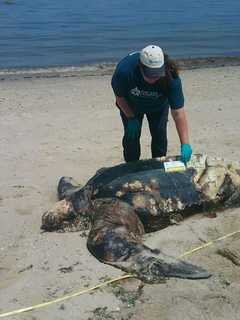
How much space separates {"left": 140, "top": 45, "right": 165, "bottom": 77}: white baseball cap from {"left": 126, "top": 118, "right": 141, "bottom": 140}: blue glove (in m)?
0.95

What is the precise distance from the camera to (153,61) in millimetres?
4797

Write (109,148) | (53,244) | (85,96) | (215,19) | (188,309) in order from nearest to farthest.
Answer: (188,309), (53,244), (109,148), (85,96), (215,19)

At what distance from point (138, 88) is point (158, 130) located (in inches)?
31.4

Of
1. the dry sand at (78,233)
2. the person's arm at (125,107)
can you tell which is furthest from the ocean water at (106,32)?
the person's arm at (125,107)

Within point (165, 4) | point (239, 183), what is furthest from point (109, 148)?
point (165, 4)

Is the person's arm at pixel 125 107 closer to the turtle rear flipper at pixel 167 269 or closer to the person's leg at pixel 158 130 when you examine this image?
the person's leg at pixel 158 130

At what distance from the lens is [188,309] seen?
12.6ft

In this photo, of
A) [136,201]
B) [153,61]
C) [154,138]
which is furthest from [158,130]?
[153,61]

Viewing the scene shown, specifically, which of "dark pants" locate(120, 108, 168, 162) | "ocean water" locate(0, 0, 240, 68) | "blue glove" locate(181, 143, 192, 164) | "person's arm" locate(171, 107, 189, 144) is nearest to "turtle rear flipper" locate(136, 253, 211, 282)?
"blue glove" locate(181, 143, 192, 164)

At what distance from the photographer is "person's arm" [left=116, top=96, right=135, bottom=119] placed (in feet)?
18.5

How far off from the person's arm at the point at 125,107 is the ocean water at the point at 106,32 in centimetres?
1029

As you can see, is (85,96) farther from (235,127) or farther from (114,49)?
(114,49)

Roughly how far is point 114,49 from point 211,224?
1324 cm

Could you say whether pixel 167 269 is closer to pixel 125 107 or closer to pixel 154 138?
pixel 125 107
